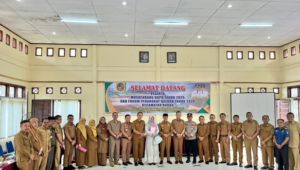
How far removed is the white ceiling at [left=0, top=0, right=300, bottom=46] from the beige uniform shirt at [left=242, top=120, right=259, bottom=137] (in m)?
3.16

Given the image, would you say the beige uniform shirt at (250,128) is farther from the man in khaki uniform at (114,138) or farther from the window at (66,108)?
the window at (66,108)

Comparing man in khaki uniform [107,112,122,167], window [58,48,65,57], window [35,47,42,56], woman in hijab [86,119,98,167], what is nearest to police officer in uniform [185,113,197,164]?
man in khaki uniform [107,112,122,167]

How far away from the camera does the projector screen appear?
10.0 metres

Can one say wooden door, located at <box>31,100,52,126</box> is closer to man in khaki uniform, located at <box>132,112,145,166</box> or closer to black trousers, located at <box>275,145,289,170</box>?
man in khaki uniform, located at <box>132,112,145,166</box>

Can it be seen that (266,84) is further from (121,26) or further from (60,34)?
(60,34)

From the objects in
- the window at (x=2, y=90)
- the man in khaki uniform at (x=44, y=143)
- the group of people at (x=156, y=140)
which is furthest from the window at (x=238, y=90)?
the window at (x=2, y=90)

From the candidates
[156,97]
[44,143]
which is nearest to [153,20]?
[156,97]

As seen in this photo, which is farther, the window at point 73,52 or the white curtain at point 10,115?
the window at point 73,52

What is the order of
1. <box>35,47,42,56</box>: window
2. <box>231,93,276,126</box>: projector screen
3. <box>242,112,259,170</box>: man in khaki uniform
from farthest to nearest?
1. <box>35,47,42,56</box>: window
2. <box>231,93,276,126</box>: projector screen
3. <box>242,112,259,170</box>: man in khaki uniform

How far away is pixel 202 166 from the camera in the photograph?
271 inches

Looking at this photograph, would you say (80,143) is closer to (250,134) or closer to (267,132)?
(250,134)

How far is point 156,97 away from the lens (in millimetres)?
10922

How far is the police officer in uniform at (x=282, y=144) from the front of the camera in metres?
5.94

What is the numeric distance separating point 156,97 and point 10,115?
18.5 ft
